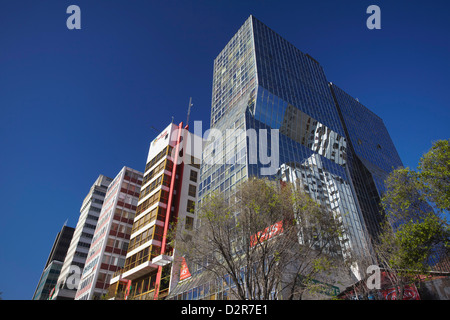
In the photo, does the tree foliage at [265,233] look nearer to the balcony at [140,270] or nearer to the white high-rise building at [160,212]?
the white high-rise building at [160,212]

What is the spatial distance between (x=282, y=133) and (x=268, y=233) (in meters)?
32.8

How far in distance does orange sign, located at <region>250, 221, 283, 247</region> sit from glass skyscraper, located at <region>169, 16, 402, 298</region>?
16.3 metres

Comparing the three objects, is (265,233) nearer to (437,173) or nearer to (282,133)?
(437,173)

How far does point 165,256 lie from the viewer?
39.2m

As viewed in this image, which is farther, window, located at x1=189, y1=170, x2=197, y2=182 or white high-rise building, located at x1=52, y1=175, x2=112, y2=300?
white high-rise building, located at x1=52, y1=175, x2=112, y2=300

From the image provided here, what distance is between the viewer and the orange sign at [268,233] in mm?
17172

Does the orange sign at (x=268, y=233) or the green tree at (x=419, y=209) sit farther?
the orange sign at (x=268, y=233)

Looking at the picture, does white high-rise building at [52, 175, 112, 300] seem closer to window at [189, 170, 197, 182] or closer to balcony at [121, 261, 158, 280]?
balcony at [121, 261, 158, 280]

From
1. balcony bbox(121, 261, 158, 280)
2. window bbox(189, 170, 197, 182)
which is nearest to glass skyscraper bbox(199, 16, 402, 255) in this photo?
window bbox(189, 170, 197, 182)

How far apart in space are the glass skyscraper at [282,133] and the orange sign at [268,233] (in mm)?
16307

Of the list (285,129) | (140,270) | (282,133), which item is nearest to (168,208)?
(140,270)

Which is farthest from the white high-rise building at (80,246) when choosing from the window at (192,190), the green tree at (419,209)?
the green tree at (419,209)

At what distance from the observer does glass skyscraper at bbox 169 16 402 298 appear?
1661 inches

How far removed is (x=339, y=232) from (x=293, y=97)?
39514 mm
